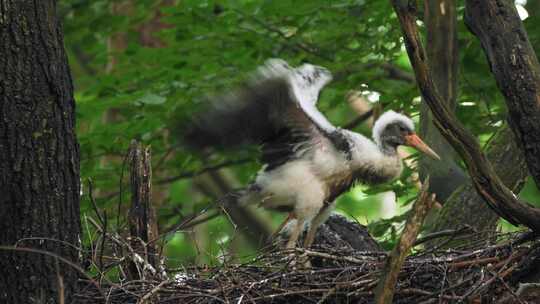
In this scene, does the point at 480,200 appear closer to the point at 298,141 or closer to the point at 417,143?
the point at 417,143

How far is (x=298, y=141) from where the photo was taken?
8.00 metres

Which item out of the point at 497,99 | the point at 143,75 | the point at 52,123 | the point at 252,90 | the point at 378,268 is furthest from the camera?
the point at 143,75

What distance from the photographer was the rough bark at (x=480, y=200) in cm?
713

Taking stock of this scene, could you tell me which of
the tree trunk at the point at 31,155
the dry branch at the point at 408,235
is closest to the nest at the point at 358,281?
the tree trunk at the point at 31,155

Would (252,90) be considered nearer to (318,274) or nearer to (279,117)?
(279,117)

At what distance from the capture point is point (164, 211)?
970 cm

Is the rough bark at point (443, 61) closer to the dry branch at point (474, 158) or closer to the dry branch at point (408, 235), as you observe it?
the dry branch at point (474, 158)

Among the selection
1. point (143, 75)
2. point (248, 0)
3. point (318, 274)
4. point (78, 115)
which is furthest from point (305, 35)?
point (318, 274)

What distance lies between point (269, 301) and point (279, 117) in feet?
7.25

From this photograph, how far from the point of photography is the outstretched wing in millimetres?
7383

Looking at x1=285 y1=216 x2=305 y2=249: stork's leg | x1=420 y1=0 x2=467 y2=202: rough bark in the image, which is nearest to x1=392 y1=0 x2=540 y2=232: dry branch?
x1=420 y1=0 x2=467 y2=202: rough bark

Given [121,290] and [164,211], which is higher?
[121,290]

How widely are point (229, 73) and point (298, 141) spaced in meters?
1.12

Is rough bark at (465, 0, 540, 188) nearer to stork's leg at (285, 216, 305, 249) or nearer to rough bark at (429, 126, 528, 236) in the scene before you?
rough bark at (429, 126, 528, 236)
